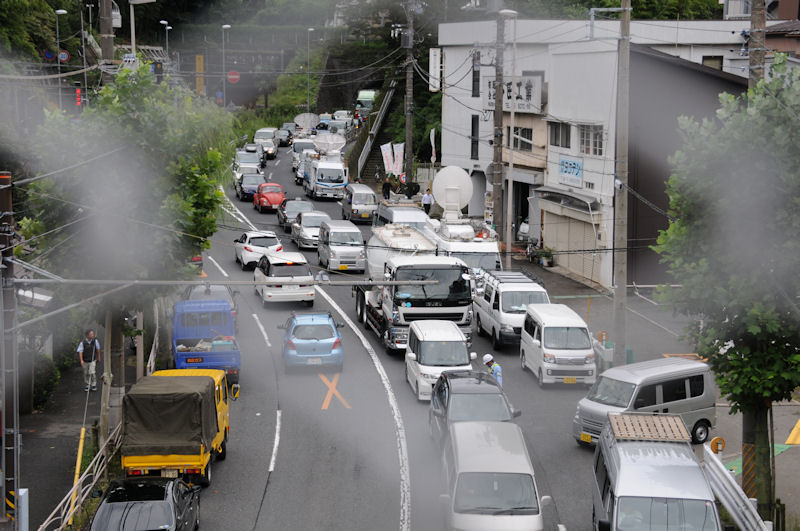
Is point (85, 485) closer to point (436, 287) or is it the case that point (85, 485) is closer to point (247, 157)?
point (436, 287)

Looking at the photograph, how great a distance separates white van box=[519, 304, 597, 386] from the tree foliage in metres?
9.29

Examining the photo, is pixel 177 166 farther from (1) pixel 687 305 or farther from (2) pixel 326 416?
(1) pixel 687 305

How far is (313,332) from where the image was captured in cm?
2889

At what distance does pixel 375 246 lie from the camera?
119 feet

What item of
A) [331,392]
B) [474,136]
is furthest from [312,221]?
[331,392]

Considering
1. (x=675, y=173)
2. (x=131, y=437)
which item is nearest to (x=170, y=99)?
(x=131, y=437)

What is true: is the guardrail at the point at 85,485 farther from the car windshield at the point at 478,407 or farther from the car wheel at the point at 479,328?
the car wheel at the point at 479,328

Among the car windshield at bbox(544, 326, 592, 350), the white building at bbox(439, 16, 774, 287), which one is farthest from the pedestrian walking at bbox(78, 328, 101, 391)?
the white building at bbox(439, 16, 774, 287)

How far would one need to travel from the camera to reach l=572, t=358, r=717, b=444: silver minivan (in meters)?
22.4

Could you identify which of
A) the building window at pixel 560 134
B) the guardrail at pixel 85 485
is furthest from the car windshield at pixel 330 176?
the guardrail at pixel 85 485

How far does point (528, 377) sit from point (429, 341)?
3895 millimetres

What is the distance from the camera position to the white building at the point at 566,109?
1639 inches

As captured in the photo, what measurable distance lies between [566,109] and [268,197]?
18.3 meters

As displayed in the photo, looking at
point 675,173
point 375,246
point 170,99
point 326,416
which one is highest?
point 170,99
